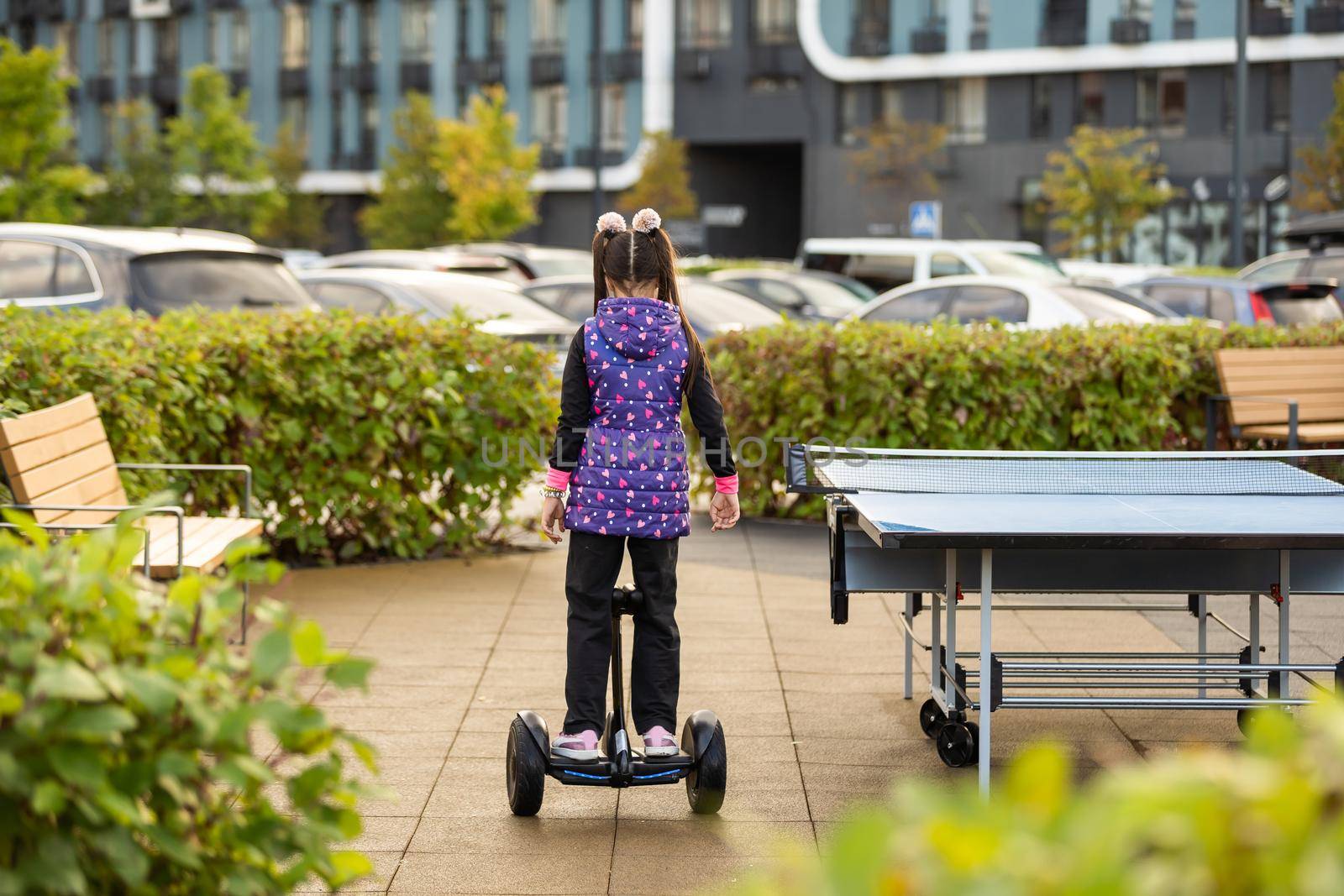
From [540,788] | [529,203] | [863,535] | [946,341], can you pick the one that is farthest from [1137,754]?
[529,203]

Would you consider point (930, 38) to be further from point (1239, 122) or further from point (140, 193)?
point (140, 193)

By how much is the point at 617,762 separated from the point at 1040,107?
46605mm

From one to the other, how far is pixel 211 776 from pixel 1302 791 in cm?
141

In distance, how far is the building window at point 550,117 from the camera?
55.7 m

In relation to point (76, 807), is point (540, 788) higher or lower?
lower

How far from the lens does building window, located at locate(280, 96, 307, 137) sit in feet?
199

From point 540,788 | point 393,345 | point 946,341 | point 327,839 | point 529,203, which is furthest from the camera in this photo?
point 529,203

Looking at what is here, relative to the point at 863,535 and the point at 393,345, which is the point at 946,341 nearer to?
the point at 393,345

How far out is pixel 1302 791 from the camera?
146 centimetres

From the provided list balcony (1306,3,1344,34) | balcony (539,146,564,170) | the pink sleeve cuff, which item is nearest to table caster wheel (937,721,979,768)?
the pink sleeve cuff

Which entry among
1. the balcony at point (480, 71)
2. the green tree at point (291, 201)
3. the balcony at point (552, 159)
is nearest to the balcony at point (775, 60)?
the balcony at point (552, 159)

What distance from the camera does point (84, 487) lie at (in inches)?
258

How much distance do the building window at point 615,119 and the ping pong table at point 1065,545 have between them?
49050 mm

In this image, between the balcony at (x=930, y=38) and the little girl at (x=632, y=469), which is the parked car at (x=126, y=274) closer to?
the little girl at (x=632, y=469)
